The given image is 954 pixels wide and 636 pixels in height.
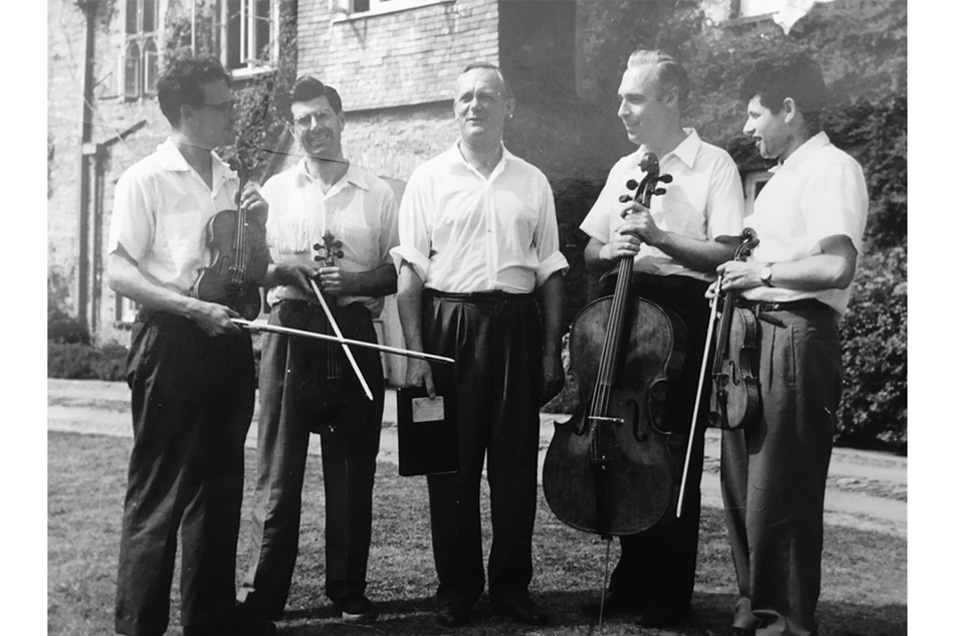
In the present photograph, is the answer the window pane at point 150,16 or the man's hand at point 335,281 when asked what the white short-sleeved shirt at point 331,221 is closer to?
the man's hand at point 335,281

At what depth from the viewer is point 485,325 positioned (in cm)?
505

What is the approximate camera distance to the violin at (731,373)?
474 centimetres

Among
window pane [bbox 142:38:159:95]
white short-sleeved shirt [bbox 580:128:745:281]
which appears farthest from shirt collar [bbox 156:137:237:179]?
white short-sleeved shirt [bbox 580:128:745:281]

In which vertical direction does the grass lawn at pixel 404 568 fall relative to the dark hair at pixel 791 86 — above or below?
below

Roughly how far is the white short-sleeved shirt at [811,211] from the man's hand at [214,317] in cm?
213

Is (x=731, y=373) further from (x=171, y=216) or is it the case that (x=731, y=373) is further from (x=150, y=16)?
(x=150, y=16)

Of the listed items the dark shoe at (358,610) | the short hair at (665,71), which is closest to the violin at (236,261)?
the dark shoe at (358,610)

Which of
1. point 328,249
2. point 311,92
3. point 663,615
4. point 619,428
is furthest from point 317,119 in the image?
point 663,615

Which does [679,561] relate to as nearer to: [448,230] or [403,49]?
[448,230]

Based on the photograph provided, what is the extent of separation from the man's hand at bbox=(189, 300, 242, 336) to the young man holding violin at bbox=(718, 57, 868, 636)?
2047 mm

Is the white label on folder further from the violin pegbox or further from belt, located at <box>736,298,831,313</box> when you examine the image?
belt, located at <box>736,298,831,313</box>

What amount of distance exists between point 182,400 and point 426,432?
1.07 meters

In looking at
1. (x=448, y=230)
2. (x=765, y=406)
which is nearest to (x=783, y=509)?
(x=765, y=406)

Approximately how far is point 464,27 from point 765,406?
2103 mm
